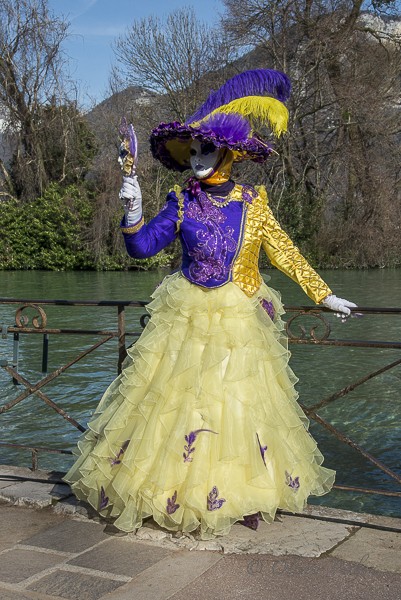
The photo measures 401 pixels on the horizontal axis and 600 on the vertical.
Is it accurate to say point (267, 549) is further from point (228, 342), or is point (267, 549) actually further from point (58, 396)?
point (58, 396)

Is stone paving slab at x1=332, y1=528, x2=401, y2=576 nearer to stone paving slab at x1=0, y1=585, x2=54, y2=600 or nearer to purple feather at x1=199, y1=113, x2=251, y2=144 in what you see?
stone paving slab at x1=0, y1=585, x2=54, y2=600

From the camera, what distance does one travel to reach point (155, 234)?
357 centimetres

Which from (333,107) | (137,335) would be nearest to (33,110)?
(333,107)

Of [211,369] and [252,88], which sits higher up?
[252,88]

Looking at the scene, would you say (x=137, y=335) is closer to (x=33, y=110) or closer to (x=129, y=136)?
(x=129, y=136)

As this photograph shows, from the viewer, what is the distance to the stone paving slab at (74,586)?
2773 mm

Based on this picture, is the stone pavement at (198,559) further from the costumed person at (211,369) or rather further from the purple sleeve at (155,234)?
the purple sleeve at (155,234)

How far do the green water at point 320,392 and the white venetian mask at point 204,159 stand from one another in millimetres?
2610

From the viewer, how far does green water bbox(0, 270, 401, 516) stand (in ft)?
20.2

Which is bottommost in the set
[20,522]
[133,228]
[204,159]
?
[20,522]

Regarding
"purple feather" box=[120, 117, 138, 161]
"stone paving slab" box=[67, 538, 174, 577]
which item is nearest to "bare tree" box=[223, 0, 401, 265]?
"purple feather" box=[120, 117, 138, 161]

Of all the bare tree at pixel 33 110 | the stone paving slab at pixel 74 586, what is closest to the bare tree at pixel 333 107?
the bare tree at pixel 33 110

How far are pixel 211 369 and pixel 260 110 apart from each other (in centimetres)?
125

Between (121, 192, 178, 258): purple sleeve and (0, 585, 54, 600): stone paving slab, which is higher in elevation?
(121, 192, 178, 258): purple sleeve
